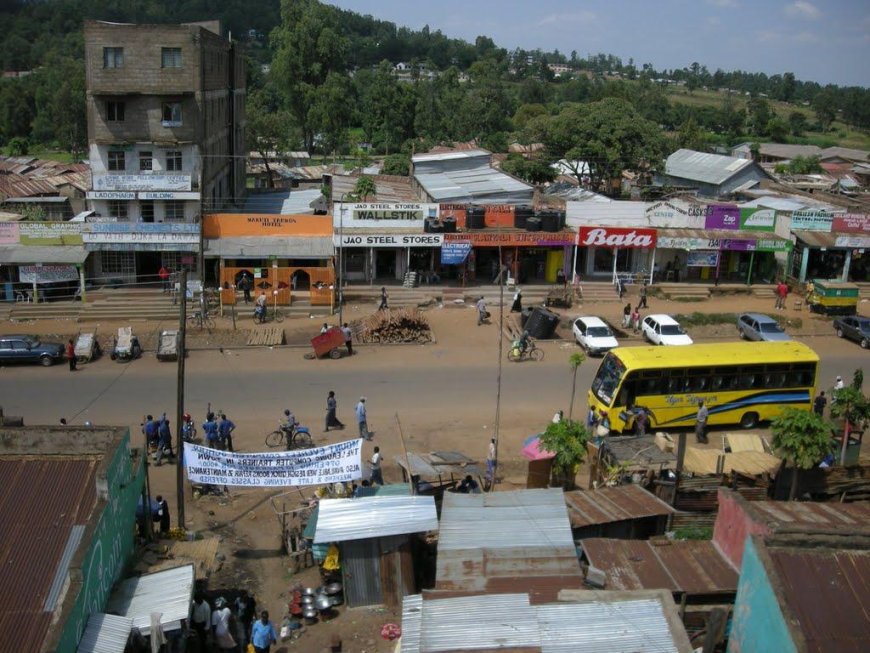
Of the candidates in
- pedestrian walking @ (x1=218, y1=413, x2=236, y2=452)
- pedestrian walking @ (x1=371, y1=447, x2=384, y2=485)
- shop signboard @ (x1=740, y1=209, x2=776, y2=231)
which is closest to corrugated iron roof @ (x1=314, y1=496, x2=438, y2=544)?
pedestrian walking @ (x1=371, y1=447, x2=384, y2=485)

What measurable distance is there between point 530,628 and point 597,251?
29.6 meters

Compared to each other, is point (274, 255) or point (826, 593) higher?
point (274, 255)

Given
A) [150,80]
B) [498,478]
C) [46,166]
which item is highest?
[150,80]

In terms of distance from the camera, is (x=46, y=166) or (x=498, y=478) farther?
(x=46, y=166)

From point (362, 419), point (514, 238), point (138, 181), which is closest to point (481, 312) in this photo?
point (514, 238)

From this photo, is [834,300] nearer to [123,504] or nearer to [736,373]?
[736,373]

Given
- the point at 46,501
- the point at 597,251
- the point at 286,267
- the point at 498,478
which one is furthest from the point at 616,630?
the point at 597,251

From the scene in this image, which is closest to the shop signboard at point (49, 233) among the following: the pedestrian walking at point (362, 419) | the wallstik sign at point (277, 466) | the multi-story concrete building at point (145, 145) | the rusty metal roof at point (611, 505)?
the multi-story concrete building at point (145, 145)

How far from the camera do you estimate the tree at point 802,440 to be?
1769 centimetres

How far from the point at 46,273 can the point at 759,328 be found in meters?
26.6

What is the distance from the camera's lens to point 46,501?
506 inches

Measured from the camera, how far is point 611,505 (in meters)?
16.3

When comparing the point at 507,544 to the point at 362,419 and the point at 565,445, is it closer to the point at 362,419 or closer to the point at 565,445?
the point at 565,445

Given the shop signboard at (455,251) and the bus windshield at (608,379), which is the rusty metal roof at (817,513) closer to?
the bus windshield at (608,379)
